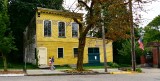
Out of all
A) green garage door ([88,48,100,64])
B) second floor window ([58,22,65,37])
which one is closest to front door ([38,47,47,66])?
second floor window ([58,22,65,37])

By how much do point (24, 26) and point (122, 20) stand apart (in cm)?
2461

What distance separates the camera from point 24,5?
170 feet

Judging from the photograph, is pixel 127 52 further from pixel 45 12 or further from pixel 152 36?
pixel 152 36

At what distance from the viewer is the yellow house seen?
143 feet

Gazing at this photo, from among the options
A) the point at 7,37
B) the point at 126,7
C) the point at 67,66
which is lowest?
the point at 67,66

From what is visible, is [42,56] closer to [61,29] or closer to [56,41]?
[56,41]

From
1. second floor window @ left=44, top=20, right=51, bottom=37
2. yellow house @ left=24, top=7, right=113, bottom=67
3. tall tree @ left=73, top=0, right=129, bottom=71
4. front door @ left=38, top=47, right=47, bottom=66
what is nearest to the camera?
tall tree @ left=73, top=0, right=129, bottom=71

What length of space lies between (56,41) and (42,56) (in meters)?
2.81

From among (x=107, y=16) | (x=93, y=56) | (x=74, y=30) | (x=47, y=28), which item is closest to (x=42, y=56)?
(x=47, y=28)

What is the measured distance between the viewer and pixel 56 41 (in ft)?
147

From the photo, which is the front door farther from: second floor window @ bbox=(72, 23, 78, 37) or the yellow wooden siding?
second floor window @ bbox=(72, 23, 78, 37)

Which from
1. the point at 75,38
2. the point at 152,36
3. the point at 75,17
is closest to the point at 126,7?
the point at 75,17

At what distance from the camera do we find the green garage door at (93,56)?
157 feet

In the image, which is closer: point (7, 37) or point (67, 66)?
point (7, 37)
